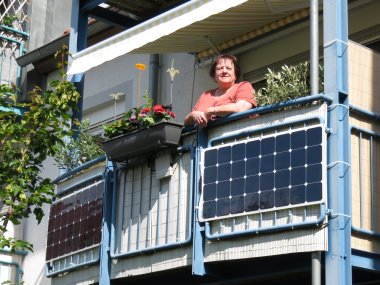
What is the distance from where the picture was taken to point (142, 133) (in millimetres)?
10500

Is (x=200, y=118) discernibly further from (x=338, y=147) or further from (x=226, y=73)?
(x=338, y=147)

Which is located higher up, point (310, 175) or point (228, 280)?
point (310, 175)

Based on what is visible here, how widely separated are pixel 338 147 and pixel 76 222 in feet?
11.5

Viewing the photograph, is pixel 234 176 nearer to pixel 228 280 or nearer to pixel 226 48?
pixel 228 280

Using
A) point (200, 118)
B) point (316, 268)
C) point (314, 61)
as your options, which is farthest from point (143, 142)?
point (316, 268)

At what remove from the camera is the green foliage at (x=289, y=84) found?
9.67 meters

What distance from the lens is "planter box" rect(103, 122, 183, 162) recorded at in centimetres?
1025

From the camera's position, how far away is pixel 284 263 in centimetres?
959

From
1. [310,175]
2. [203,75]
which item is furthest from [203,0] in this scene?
[203,75]

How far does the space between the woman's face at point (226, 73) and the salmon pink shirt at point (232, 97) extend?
12 centimetres

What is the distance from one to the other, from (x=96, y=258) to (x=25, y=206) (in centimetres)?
87

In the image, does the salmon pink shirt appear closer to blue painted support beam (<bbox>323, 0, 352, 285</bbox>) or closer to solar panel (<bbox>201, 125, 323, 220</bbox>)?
solar panel (<bbox>201, 125, 323, 220</bbox>)

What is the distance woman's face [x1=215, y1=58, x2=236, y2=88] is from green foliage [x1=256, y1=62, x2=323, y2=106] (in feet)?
2.07

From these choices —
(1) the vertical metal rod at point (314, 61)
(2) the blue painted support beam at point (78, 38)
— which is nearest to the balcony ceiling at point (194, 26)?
(2) the blue painted support beam at point (78, 38)
